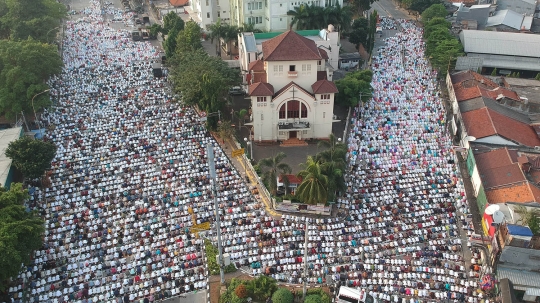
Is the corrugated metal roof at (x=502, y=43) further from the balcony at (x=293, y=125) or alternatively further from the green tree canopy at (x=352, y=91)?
the balcony at (x=293, y=125)

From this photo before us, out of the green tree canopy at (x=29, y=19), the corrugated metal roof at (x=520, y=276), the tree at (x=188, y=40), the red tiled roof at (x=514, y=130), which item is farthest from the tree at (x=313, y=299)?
the green tree canopy at (x=29, y=19)

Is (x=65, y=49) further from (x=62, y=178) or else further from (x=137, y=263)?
(x=137, y=263)

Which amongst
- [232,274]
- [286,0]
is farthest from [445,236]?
[286,0]

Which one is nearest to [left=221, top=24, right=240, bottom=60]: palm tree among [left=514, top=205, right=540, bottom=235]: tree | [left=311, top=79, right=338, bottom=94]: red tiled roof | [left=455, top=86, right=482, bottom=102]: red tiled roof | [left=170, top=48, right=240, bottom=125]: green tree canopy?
[left=170, top=48, right=240, bottom=125]: green tree canopy

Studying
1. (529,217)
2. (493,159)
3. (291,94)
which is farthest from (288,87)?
(529,217)

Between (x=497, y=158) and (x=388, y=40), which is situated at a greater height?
(x=388, y=40)
